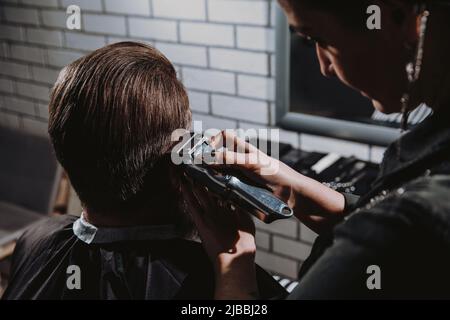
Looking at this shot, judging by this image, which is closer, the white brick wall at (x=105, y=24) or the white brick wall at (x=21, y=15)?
the white brick wall at (x=105, y=24)

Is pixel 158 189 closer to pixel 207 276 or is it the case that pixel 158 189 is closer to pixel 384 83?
pixel 207 276

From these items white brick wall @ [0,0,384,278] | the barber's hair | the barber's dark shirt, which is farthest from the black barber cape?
white brick wall @ [0,0,384,278]

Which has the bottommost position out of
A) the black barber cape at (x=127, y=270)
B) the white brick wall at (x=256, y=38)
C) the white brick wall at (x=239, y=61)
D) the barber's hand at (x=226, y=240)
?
the black barber cape at (x=127, y=270)

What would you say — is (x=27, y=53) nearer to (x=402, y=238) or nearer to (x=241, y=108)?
(x=241, y=108)

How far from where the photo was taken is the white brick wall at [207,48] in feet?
7.62

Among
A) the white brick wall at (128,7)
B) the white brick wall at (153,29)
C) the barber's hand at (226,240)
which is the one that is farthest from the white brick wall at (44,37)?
the barber's hand at (226,240)

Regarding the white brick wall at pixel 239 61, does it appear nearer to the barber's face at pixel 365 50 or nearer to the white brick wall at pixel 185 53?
the white brick wall at pixel 185 53

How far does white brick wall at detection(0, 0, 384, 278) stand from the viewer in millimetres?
2322

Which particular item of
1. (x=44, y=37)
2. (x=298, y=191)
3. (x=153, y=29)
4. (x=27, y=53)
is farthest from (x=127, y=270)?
(x=27, y=53)

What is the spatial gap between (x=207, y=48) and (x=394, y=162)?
162 centimetres

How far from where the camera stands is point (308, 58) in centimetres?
224

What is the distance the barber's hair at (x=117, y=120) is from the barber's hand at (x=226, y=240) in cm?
12

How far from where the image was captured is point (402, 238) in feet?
2.64
